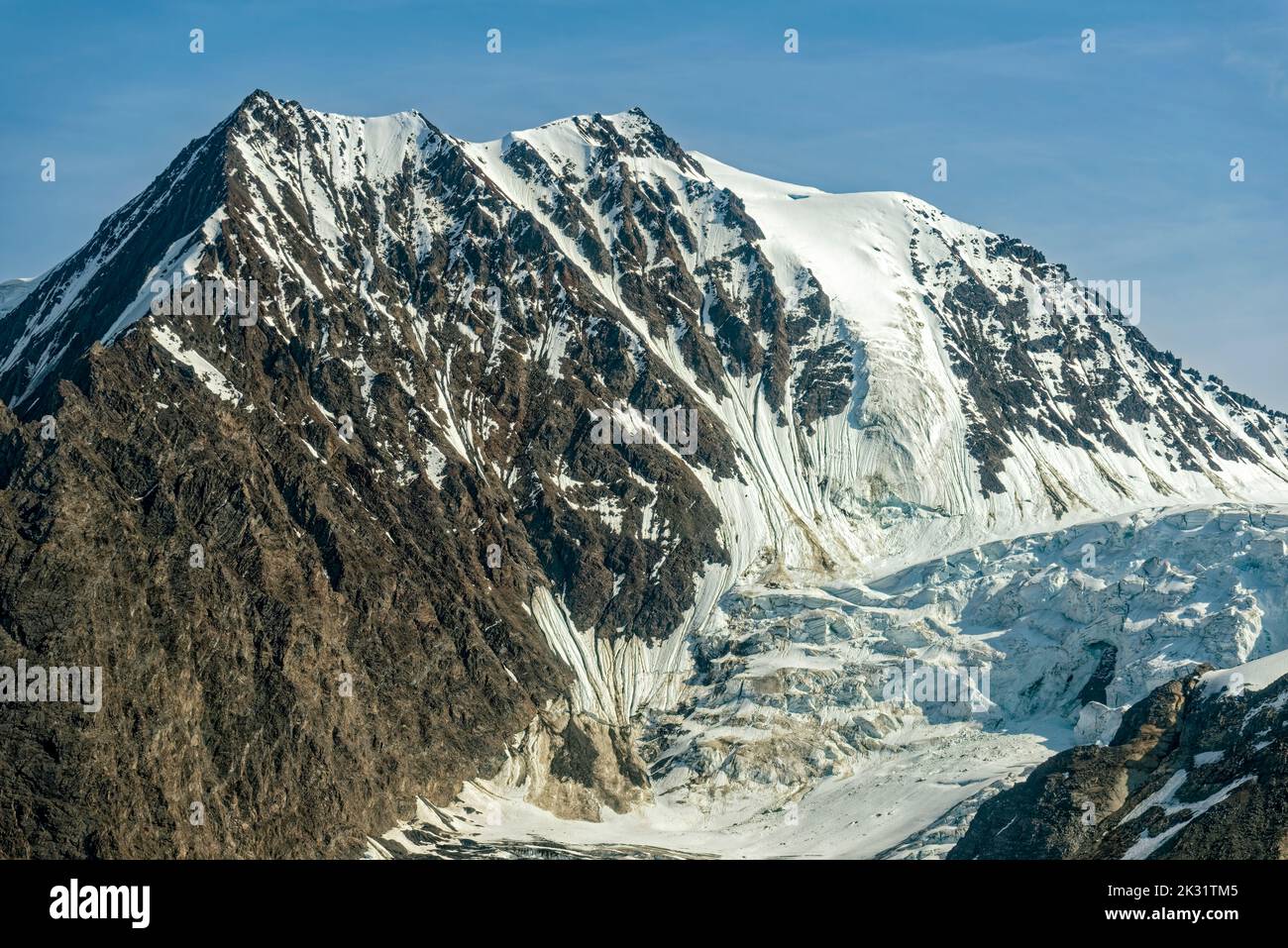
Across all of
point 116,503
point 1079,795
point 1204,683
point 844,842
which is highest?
point 116,503


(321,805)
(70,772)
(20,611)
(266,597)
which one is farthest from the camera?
(266,597)

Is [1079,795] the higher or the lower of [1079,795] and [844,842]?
the higher

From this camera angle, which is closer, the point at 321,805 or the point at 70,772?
the point at 70,772
